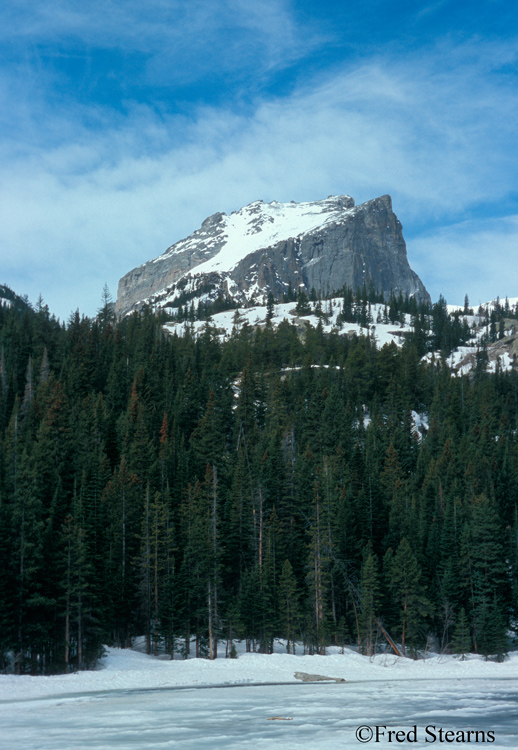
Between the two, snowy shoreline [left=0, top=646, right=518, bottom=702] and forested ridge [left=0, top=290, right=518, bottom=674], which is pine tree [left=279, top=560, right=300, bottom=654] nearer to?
forested ridge [left=0, top=290, right=518, bottom=674]

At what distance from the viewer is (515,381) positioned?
148 m

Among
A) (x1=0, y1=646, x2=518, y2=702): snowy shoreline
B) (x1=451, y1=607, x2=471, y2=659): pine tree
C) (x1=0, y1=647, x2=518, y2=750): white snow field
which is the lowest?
(x1=451, y1=607, x2=471, y2=659): pine tree

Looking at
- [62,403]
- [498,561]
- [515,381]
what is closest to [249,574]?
[498,561]

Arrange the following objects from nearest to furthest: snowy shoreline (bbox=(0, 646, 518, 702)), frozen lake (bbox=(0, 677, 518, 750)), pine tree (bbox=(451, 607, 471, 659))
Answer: frozen lake (bbox=(0, 677, 518, 750))
snowy shoreline (bbox=(0, 646, 518, 702))
pine tree (bbox=(451, 607, 471, 659))

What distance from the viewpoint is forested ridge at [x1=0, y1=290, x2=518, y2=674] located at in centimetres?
4272

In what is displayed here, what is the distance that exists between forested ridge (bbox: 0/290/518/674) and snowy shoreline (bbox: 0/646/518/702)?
3.24 meters

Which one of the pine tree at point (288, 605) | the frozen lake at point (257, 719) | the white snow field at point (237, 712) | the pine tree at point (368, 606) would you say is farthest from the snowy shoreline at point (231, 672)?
the frozen lake at point (257, 719)

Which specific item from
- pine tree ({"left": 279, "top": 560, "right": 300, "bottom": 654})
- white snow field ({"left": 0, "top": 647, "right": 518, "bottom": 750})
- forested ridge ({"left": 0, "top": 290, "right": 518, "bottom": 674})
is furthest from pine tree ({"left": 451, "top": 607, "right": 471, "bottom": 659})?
white snow field ({"left": 0, "top": 647, "right": 518, "bottom": 750})

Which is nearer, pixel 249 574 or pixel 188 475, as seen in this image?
→ pixel 249 574

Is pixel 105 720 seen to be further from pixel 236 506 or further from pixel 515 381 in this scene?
pixel 515 381

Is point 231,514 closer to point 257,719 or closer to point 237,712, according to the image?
point 237,712

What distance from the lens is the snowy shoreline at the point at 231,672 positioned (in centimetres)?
3044

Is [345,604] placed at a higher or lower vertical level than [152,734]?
lower

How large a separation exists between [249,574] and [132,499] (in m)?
14.5
